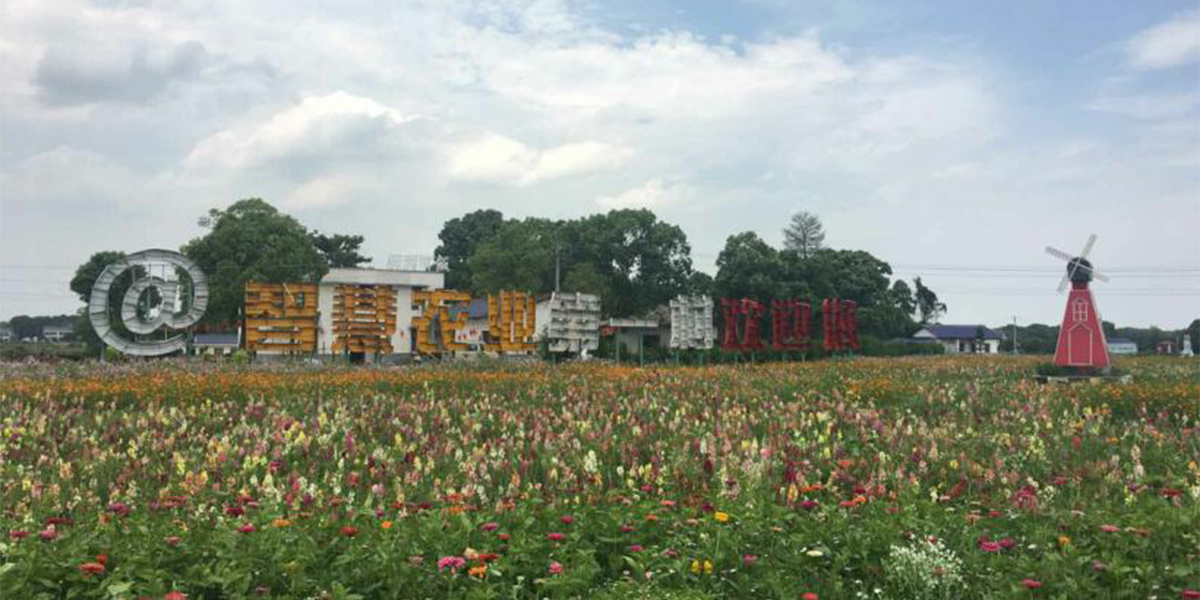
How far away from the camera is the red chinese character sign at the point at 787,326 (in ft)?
123

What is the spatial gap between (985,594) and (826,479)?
3.58m

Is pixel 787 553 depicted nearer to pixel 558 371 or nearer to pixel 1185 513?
pixel 1185 513

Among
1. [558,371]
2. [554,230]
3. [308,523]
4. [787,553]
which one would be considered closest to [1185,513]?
[787,553]

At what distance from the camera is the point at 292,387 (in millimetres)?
15602

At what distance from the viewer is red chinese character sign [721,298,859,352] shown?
37594mm

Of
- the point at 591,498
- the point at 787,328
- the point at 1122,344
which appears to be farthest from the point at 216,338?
the point at 1122,344

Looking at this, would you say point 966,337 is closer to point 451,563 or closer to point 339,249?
point 339,249

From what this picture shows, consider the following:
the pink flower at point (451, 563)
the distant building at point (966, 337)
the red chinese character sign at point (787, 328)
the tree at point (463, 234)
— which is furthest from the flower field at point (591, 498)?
the distant building at point (966, 337)

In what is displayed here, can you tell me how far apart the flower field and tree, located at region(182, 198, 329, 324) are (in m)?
34.5

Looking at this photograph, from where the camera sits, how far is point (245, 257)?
163 ft

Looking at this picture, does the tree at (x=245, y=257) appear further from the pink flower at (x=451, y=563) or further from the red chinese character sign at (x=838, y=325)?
the pink flower at (x=451, y=563)

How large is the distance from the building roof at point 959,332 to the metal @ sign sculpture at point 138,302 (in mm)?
78948

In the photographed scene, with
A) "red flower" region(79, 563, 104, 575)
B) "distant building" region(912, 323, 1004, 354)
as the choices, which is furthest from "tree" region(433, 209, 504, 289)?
"red flower" region(79, 563, 104, 575)

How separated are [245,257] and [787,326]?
92.9ft
